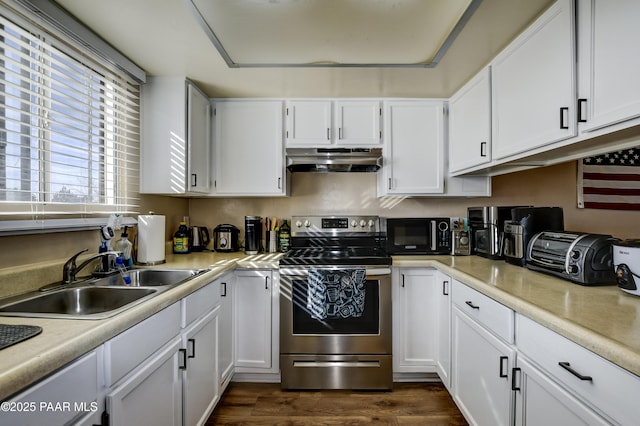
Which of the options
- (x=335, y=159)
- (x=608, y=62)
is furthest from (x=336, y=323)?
(x=608, y=62)

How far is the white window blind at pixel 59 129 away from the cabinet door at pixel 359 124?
1.53 m

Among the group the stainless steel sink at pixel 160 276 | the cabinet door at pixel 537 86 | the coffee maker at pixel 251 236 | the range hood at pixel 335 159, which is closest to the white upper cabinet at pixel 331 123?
the range hood at pixel 335 159

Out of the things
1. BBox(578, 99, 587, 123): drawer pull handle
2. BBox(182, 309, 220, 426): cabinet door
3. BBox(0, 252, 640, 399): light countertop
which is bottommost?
BBox(182, 309, 220, 426): cabinet door

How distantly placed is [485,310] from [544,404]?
464 millimetres

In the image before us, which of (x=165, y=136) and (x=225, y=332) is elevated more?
(x=165, y=136)

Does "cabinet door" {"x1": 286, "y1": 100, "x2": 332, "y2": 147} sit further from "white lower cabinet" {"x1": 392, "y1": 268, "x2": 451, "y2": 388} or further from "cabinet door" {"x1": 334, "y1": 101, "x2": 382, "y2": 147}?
"white lower cabinet" {"x1": 392, "y1": 268, "x2": 451, "y2": 388}

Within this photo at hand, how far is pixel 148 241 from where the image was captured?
194cm

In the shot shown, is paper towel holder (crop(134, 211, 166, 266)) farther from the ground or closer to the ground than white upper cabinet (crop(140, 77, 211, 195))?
closer to the ground

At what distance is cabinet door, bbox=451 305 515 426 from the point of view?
4.28 ft

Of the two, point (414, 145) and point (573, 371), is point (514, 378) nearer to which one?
point (573, 371)

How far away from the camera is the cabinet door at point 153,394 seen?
0.99 meters

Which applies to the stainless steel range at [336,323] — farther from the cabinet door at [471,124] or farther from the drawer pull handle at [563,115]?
the drawer pull handle at [563,115]

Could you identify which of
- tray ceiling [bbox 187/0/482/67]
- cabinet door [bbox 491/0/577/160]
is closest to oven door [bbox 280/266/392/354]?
cabinet door [bbox 491/0/577/160]

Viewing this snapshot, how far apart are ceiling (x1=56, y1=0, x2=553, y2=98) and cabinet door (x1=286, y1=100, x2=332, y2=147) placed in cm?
9
